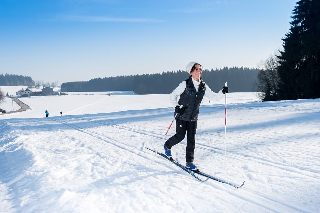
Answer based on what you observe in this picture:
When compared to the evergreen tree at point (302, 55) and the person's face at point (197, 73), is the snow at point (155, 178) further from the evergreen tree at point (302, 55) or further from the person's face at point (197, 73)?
the evergreen tree at point (302, 55)

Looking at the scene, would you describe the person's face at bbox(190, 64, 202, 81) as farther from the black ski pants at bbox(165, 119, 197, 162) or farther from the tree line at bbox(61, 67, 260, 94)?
the tree line at bbox(61, 67, 260, 94)

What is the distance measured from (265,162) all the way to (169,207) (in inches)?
114

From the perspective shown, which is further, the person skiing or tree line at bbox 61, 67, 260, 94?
tree line at bbox 61, 67, 260, 94

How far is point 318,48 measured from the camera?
81.3 ft

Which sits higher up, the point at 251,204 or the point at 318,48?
the point at 318,48

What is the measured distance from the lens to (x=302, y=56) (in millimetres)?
26359

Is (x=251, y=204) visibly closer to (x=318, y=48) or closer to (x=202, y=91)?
(x=202, y=91)

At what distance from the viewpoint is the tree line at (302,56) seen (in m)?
25.2

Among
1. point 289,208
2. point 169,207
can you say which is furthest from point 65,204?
point 289,208

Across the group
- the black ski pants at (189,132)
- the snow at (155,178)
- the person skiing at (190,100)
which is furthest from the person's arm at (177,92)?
the snow at (155,178)

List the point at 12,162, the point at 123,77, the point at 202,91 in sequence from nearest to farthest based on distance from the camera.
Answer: the point at 202,91
the point at 12,162
the point at 123,77

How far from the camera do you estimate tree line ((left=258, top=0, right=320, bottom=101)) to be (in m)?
25.2

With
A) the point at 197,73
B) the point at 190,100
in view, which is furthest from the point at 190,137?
the point at 197,73

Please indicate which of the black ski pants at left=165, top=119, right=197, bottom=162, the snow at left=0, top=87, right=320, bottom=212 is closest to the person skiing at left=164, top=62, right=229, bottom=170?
the black ski pants at left=165, top=119, right=197, bottom=162
